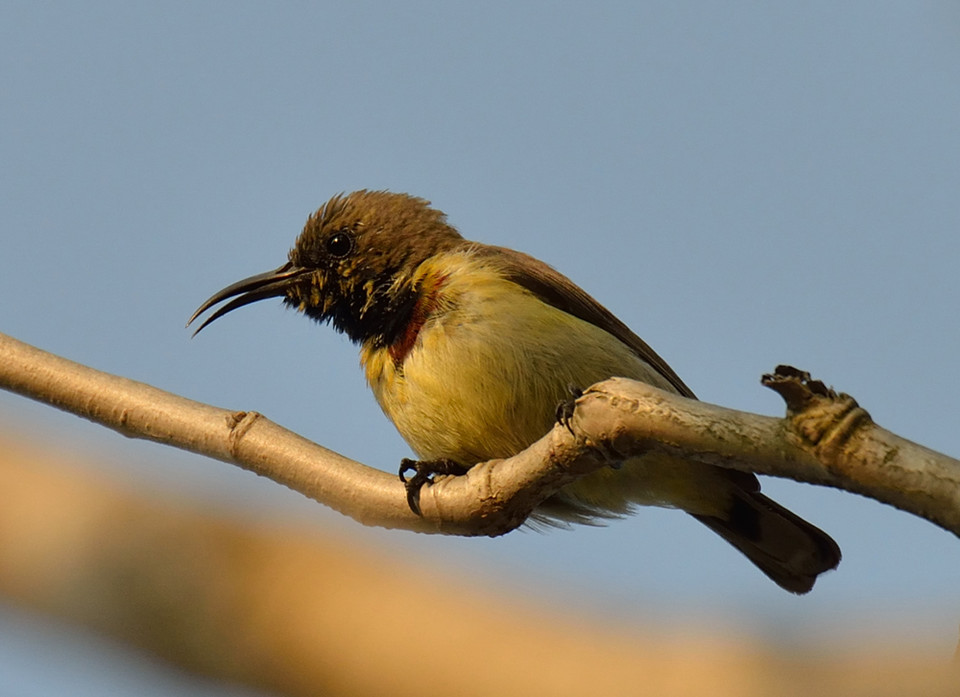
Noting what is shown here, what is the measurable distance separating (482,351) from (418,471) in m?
0.88

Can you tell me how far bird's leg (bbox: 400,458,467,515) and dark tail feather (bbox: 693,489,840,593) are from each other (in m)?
1.48

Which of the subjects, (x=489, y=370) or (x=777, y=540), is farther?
(x=777, y=540)

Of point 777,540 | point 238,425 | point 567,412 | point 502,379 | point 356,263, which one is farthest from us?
point 356,263

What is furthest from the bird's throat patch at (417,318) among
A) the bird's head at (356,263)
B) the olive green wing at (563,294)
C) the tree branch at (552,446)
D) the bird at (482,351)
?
the tree branch at (552,446)

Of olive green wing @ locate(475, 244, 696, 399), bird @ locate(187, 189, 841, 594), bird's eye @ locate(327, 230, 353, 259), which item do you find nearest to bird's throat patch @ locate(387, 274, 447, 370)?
bird @ locate(187, 189, 841, 594)

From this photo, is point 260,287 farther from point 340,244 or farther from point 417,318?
point 417,318

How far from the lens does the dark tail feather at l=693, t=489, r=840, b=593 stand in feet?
19.9

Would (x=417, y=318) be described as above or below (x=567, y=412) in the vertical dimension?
above

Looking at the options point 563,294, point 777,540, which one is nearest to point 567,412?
point 563,294

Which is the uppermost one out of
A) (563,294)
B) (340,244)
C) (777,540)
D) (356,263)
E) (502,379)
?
(340,244)

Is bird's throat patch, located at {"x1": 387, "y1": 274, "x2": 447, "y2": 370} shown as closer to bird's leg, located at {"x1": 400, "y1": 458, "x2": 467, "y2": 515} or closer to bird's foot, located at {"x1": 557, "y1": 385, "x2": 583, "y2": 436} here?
bird's leg, located at {"x1": 400, "y1": 458, "x2": 467, "y2": 515}

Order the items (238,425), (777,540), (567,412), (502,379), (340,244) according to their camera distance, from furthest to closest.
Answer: (340,244)
(777,540)
(502,379)
(238,425)
(567,412)

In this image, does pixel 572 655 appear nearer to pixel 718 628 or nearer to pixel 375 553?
pixel 718 628

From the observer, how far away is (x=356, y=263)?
637cm
